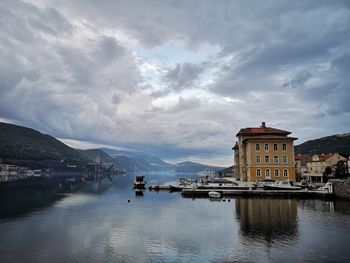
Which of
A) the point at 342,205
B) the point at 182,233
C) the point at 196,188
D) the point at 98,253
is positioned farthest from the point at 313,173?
the point at 98,253

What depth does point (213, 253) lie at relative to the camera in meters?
23.6

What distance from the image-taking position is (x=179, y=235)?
2969 centimetres

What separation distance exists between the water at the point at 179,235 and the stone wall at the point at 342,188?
37.5ft

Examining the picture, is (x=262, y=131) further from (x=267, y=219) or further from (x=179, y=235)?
(x=179, y=235)

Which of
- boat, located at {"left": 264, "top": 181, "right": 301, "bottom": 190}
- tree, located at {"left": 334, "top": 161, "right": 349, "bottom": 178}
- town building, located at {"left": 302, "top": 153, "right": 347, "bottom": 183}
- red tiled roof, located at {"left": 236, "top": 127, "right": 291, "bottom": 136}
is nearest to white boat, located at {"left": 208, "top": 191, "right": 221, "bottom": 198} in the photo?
boat, located at {"left": 264, "top": 181, "right": 301, "bottom": 190}

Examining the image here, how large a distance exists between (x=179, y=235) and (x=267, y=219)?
1356 cm

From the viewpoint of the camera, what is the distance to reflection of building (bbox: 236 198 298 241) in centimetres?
2967

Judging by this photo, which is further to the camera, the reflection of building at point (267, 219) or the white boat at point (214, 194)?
the white boat at point (214, 194)

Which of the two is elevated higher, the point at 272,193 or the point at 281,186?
the point at 281,186

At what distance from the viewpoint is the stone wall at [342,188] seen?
56097 millimetres

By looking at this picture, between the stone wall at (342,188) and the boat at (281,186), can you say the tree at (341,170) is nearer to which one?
the boat at (281,186)

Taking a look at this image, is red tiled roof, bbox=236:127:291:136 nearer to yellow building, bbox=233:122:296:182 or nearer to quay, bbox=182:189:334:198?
yellow building, bbox=233:122:296:182

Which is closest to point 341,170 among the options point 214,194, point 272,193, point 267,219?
point 272,193

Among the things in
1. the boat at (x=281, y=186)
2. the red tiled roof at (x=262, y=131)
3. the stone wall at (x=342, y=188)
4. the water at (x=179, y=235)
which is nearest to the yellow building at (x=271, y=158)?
the red tiled roof at (x=262, y=131)
